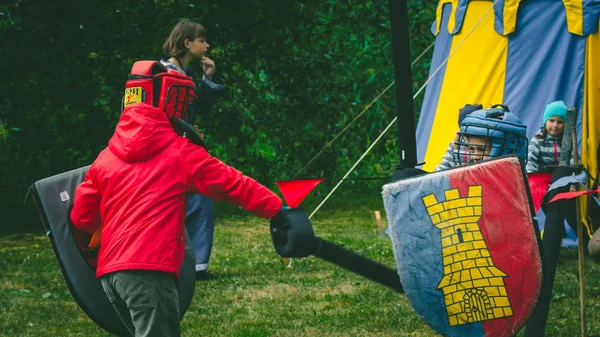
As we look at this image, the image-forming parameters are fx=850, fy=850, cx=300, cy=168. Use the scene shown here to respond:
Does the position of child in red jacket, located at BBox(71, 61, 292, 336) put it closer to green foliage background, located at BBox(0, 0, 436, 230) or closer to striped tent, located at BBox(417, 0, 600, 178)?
striped tent, located at BBox(417, 0, 600, 178)

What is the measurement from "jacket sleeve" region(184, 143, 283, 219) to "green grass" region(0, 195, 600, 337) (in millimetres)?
1894

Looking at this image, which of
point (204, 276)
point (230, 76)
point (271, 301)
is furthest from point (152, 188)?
point (230, 76)

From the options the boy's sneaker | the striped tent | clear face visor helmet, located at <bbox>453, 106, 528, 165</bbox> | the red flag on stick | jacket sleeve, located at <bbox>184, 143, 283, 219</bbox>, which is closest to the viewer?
jacket sleeve, located at <bbox>184, 143, 283, 219</bbox>

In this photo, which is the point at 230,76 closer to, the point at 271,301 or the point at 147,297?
the point at 271,301

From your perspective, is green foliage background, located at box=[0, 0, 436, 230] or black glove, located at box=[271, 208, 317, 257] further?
green foliage background, located at box=[0, 0, 436, 230]

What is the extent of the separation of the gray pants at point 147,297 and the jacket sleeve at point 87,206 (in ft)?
1.12

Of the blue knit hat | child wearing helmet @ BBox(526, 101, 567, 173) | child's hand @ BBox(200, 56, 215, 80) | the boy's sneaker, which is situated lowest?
the boy's sneaker

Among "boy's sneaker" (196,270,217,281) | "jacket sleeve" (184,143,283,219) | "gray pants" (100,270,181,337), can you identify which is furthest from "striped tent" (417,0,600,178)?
→ "gray pants" (100,270,181,337)

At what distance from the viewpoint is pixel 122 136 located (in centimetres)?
346

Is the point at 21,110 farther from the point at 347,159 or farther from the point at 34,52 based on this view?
the point at 347,159

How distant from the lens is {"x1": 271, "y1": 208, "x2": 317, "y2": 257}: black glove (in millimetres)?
2906

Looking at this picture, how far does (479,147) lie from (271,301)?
2.77 metres

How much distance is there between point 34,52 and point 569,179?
8672 mm

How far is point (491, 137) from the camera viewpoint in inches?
145
